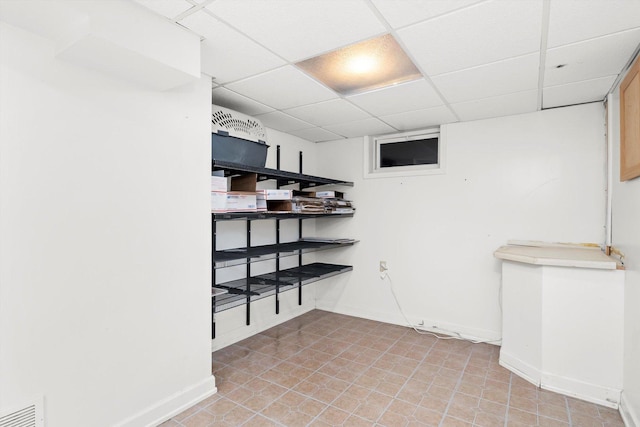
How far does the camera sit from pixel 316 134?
4.02 meters

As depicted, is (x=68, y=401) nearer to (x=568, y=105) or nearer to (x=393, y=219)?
(x=393, y=219)

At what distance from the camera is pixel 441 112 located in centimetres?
314

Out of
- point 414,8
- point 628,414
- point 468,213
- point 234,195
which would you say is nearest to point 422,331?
point 468,213

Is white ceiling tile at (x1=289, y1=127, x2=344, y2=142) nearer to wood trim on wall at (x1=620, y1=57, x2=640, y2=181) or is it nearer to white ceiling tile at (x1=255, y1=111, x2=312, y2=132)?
white ceiling tile at (x1=255, y1=111, x2=312, y2=132)

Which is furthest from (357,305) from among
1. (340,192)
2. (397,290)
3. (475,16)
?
(475,16)

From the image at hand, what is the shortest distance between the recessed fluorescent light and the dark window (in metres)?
1.44

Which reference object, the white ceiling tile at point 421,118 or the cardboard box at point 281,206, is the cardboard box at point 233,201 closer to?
the cardboard box at point 281,206

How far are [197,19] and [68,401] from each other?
203 cm

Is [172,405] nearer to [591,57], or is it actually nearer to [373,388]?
[373,388]

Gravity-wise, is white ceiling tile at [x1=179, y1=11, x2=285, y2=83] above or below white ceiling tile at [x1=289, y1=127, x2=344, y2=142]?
above

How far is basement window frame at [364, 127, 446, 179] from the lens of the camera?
3594 mm

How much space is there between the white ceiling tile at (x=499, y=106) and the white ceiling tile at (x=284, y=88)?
4.11 feet

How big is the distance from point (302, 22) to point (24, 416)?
230 cm

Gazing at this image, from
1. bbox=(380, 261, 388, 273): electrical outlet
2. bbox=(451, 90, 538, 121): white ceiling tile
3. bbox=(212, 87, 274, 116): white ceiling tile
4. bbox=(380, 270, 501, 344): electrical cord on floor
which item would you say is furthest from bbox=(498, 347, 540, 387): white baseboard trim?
bbox=(212, 87, 274, 116): white ceiling tile
